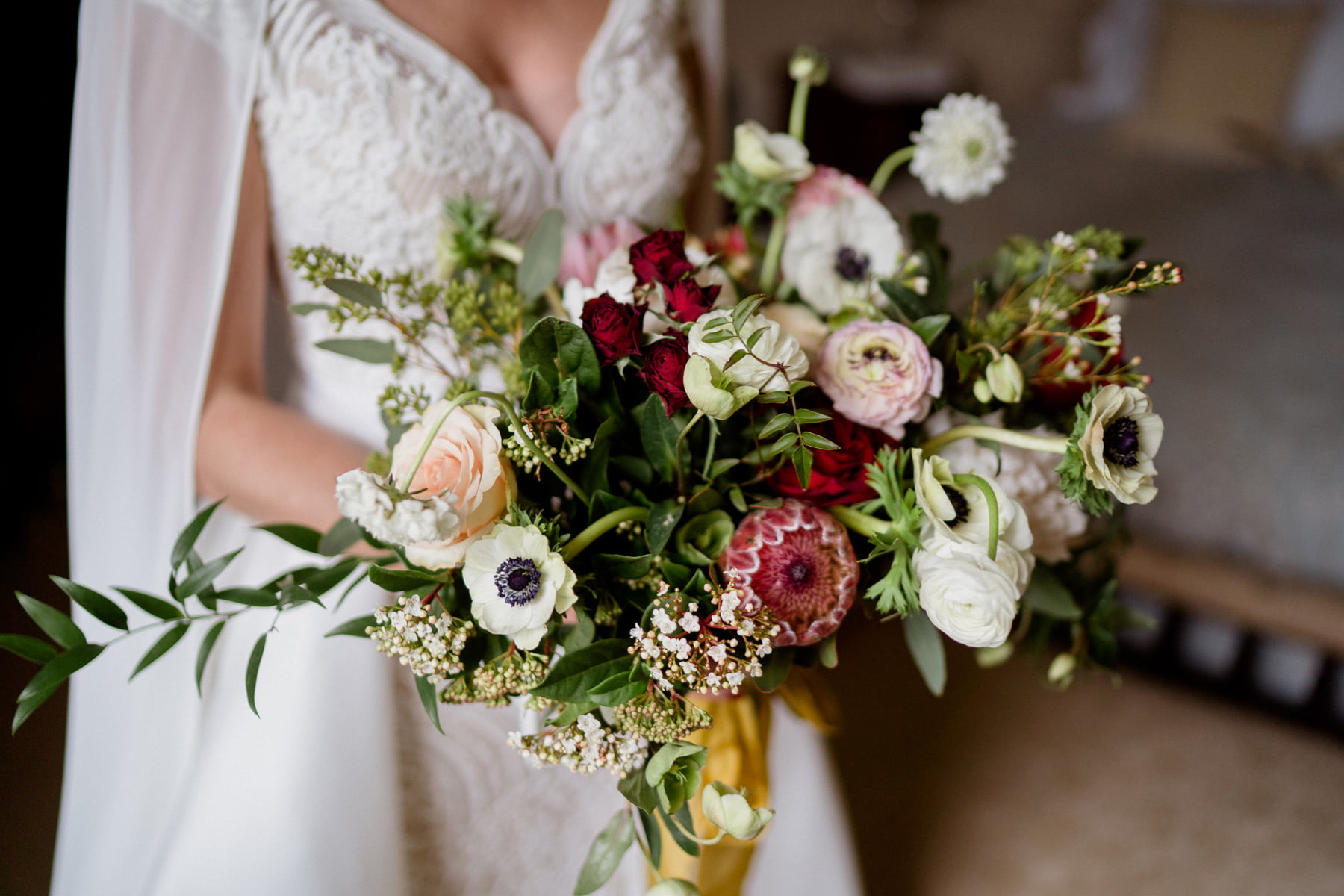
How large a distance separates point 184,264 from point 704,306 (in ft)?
1.78

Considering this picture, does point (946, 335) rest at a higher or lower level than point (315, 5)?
lower

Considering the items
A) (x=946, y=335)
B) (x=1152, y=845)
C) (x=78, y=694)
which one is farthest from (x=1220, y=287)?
(x=78, y=694)

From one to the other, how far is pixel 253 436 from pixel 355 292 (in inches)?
12.3

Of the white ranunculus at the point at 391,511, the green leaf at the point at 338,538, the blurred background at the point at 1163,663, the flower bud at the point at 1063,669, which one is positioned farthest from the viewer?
the blurred background at the point at 1163,663

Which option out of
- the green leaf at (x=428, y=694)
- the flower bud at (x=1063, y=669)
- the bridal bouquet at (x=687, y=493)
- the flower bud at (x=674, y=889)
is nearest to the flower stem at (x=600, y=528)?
the bridal bouquet at (x=687, y=493)

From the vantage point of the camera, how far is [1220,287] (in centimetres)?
210

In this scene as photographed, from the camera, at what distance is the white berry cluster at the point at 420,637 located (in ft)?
1.71

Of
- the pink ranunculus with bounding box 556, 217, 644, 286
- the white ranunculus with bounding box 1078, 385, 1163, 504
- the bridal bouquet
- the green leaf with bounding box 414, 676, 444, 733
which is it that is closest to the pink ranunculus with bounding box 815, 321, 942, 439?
the bridal bouquet

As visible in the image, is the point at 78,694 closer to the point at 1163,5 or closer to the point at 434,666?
the point at 434,666

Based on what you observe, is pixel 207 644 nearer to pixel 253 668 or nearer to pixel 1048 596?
pixel 253 668

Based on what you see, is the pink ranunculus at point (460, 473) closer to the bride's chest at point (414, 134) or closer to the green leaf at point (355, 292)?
the green leaf at point (355, 292)

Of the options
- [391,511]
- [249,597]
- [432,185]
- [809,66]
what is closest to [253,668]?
[249,597]

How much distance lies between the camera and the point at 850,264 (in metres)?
0.76

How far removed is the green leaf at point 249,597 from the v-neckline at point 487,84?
21.8 inches
